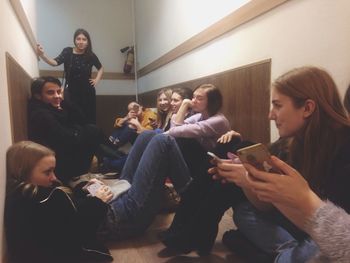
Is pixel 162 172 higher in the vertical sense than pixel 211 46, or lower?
lower

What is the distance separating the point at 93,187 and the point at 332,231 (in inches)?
50.1

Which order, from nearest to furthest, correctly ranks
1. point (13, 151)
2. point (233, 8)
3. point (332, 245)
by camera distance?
point (332, 245), point (13, 151), point (233, 8)

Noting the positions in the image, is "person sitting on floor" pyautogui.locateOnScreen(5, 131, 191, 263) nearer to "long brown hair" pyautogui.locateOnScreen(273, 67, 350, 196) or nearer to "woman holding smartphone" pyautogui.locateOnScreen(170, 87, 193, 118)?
"long brown hair" pyautogui.locateOnScreen(273, 67, 350, 196)

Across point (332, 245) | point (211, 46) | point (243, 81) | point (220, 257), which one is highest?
point (211, 46)

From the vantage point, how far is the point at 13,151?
1.45m

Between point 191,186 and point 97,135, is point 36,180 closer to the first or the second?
point 191,186

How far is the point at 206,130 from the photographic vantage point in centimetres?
214

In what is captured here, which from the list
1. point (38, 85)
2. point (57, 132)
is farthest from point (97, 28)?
point (57, 132)

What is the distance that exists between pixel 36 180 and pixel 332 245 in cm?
123

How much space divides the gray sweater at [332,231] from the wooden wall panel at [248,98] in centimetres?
128

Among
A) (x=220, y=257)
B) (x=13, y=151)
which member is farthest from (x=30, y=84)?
(x=220, y=257)

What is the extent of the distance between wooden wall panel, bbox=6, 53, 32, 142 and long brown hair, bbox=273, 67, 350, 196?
47.7 inches

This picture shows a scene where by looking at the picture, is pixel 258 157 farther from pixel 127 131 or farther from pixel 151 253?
pixel 127 131

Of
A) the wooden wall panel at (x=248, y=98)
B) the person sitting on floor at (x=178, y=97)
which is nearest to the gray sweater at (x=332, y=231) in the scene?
the wooden wall panel at (x=248, y=98)
